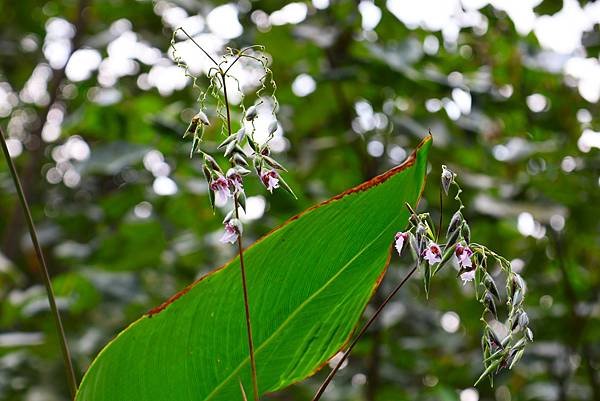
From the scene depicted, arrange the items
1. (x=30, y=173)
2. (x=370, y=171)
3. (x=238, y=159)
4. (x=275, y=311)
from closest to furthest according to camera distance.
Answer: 1. (x=238, y=159)
2. (x=275, y=311)
3. (x=370, y=171)
4. (x=30, y=173)

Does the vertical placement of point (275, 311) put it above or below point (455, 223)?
below

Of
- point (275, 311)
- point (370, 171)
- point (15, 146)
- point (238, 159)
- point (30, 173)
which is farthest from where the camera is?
point (15, 146)

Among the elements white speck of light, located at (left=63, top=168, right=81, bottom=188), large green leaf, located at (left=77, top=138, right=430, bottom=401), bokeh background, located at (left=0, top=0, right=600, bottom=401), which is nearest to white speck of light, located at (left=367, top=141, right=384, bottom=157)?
bokeh background, located at (left=0, top=0, right=600, bottom=401)

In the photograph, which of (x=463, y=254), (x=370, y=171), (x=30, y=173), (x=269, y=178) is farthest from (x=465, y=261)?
(x=30, y=173)

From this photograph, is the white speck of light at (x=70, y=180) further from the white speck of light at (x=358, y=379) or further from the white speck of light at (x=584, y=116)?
the white speck of light at (x=584, y=116)

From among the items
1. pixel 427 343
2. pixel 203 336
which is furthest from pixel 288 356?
pixel 427 343

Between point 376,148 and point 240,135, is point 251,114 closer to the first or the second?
point 240,135

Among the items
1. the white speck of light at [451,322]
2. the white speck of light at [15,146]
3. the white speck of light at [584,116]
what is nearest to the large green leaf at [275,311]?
the white speck of light at [584,116]

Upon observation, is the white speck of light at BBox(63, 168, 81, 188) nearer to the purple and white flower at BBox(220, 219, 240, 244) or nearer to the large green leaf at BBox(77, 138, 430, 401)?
the large green leaf at BBox(77, 138, 430, 401)
